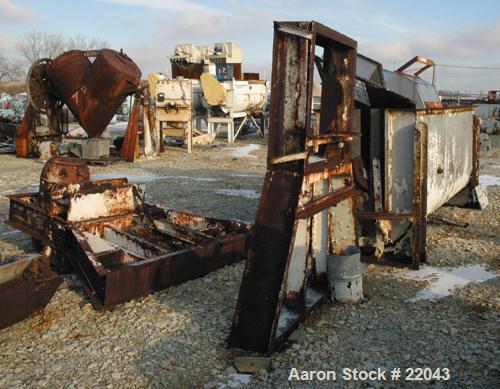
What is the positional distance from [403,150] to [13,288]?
3.81 metres

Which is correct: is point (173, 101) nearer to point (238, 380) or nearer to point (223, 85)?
point (223, 85)

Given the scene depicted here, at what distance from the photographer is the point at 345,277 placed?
4055mm

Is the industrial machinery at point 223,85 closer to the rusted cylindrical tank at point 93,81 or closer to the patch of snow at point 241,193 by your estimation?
the rusted cylindrical tank at point 93,81

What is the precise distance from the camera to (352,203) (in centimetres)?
437

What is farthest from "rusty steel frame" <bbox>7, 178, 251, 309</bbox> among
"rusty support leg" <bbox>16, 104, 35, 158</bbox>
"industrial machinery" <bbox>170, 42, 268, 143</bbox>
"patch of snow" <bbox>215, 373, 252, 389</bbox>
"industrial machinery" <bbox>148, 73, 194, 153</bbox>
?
"industrial machinery" <bbox>170, 42, 268, 143</bbox>

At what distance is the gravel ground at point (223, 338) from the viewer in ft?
9.93

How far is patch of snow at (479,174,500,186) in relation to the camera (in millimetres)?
10297

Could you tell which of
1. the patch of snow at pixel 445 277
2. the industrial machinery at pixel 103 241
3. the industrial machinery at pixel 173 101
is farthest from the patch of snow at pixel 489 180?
the industrial machinery at pixel 173 101

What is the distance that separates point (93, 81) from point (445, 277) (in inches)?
378

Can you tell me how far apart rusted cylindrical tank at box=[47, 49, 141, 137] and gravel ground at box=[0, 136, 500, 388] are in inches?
311

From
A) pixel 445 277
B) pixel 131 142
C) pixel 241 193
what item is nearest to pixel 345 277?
pixel 445 277

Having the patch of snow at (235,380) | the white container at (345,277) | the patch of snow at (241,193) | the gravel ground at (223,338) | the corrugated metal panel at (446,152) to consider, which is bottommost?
the patch of snow at (235,380)

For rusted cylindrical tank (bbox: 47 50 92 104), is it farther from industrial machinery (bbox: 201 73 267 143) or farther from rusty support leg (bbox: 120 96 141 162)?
industrial machinery (bbox: 201 73 267 143)

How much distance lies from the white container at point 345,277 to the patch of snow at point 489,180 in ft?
24.4
